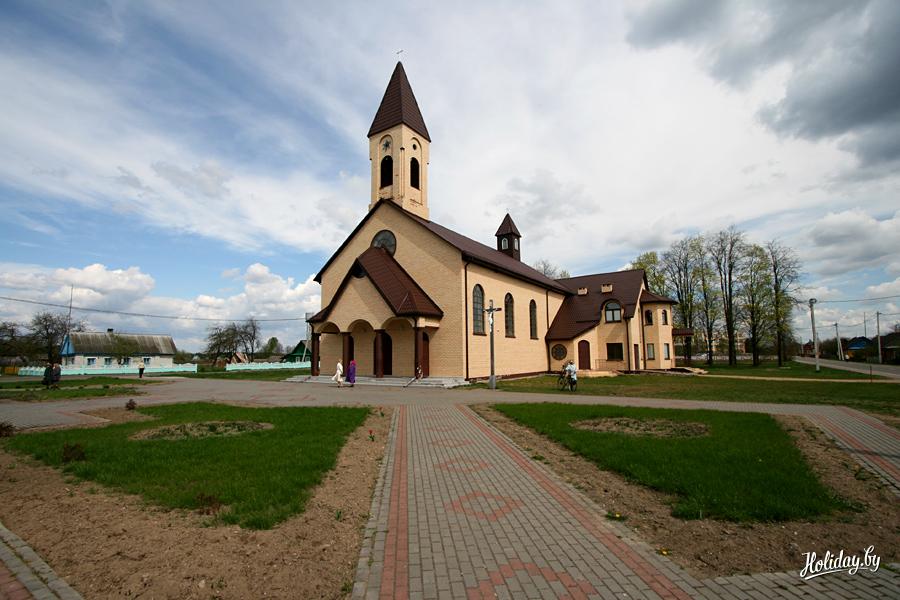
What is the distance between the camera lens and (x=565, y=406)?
547 inches

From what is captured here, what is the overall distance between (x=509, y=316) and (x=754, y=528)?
25.4 metres

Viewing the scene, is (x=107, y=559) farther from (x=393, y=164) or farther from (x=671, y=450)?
(x=393, y=164)

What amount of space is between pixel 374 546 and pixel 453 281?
70.4ft

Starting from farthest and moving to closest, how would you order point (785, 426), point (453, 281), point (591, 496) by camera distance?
point (453, 281) < point (785, 426) < point (591, 496)

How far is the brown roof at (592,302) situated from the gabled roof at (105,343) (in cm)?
5809

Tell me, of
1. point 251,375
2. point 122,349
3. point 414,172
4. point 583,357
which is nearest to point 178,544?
point 414,172

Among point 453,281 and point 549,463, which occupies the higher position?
point 453,281

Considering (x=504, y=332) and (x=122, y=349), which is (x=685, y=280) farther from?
(x=122, y=349)

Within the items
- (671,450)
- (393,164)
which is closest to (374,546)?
(671,450)

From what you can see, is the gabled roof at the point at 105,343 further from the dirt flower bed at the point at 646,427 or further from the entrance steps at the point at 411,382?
the dirt flower bed at the point at 646,427

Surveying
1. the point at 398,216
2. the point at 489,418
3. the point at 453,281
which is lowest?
the point at 489,418

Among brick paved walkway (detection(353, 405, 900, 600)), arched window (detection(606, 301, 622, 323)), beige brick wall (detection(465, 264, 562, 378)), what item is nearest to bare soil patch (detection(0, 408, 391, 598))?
brick paved walkway (detection(353, 405, 900, 600))

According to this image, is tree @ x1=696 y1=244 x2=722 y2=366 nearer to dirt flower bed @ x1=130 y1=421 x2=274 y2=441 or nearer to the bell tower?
the bell tower

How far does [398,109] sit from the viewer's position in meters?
30.6
